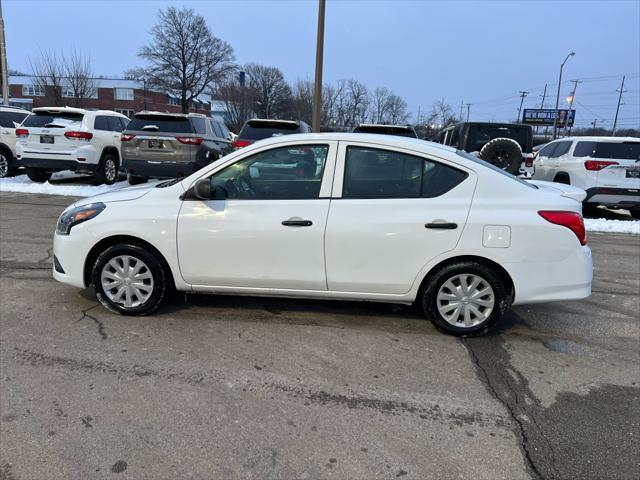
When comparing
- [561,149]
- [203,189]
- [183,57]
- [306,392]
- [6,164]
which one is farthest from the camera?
[183,57]

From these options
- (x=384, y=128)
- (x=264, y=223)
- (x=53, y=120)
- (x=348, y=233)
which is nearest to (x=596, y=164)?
(x=384, y=128)

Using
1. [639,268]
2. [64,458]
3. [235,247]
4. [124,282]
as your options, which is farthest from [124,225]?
[639,268]

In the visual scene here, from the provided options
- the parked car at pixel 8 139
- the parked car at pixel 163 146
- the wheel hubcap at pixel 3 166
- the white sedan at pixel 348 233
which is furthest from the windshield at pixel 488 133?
the wheel hubcap at pixel 3 166

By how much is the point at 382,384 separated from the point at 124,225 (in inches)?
99.4

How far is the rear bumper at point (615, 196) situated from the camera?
10.5 metres

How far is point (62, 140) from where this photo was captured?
1185 cm

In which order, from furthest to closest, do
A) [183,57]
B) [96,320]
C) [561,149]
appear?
[183,57] < [561,149] < [96,320]

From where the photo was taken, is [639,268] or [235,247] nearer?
[235,247]

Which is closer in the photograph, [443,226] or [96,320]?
[443,226]

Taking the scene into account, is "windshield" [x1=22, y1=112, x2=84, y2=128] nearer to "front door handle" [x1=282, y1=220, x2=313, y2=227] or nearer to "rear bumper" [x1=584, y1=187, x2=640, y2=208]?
"front door handle" [x1=282, y1=220, x2=313, y2=227]

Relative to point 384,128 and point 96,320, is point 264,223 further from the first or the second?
point 384,128

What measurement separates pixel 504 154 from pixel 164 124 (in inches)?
307

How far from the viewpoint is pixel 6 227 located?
26.4 feet

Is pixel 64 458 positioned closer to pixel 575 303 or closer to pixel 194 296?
pixel 194 296
